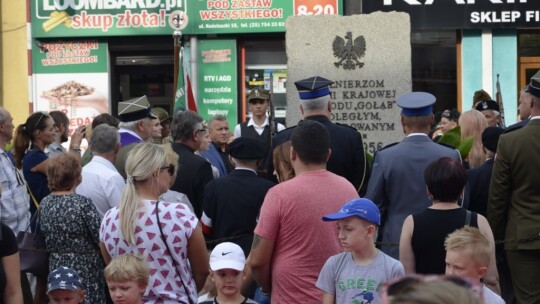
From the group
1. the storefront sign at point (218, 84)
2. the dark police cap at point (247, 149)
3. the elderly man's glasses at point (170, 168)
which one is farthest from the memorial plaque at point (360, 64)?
the storefront sign at point (218, 84)

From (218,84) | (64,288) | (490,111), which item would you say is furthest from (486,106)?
(218,84)

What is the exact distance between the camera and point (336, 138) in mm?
7422

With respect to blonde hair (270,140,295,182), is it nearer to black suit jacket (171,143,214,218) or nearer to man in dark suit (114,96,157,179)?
black suit jacket (171,143,214,218)

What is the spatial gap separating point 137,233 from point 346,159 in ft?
7.13

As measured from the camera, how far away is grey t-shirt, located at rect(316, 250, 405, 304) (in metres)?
5.46

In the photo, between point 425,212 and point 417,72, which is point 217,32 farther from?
point 425,212

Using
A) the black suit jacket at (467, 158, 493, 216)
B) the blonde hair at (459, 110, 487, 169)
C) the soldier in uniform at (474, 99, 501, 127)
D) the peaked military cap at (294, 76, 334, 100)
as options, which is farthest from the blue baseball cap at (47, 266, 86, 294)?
the soldier in uniform at (474, 99, 501, 127)

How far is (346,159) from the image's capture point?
7.46m

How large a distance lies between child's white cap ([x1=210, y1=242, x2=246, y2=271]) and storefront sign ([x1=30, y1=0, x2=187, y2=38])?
1210 centimetres

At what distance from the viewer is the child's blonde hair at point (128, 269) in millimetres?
5465

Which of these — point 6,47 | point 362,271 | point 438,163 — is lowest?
point 362,271

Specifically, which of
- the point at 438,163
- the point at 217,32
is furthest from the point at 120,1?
the point at 438,163

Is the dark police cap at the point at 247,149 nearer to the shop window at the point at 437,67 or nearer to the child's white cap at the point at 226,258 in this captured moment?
the child's white cap at the point at 226,258

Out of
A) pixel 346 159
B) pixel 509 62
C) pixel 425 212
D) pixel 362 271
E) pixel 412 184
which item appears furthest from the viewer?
pixel 509 62
